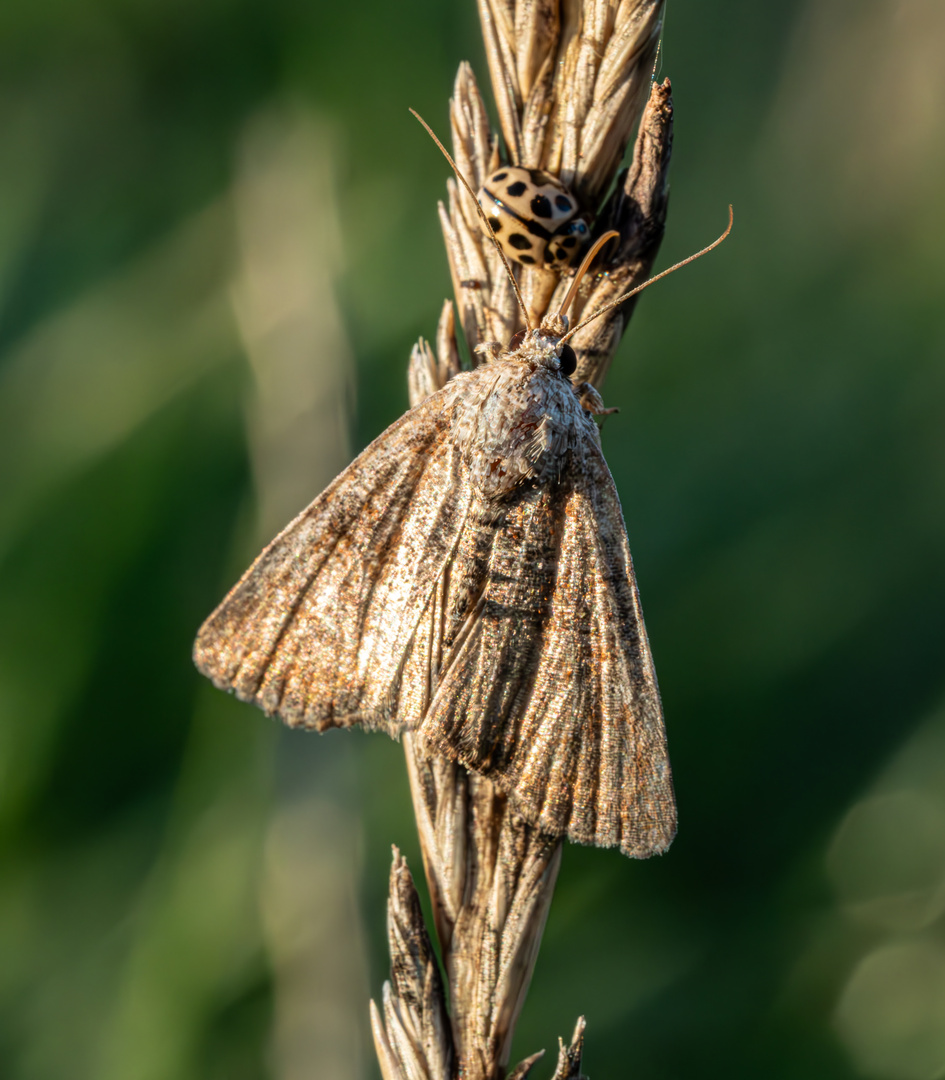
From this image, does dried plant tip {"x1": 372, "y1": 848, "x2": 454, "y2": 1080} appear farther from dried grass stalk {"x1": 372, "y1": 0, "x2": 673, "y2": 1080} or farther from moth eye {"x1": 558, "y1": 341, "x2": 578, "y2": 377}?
moth eye {"x1": 558, "y1": 341, "x2": 578, "y2": 377}

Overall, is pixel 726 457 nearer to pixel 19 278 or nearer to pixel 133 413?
pixel 133 413

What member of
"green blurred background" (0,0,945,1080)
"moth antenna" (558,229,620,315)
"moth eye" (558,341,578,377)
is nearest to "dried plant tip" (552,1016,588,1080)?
"green blurred background" (0,0,945,1080)

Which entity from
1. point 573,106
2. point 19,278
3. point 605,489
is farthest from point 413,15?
point 605,489

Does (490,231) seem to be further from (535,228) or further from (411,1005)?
(411,1005)

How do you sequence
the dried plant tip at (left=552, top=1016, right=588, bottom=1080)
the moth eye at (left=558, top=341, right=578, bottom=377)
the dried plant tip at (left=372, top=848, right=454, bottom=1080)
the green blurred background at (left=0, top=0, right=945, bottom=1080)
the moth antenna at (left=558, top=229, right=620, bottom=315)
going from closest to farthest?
the dried plant tip at (left=552, top=1016, right=588, bottom=1080) < the dried plant tip at (left=372, top=848, right=454, bottom=1080) < the moth antenna at (left=558, top=229, right=620, bottom=315) < the moth eye at (left=558, top=341, right=578, bottom=377) < the green blurred background at (left=0, top=0, right=945, bottom=1080)

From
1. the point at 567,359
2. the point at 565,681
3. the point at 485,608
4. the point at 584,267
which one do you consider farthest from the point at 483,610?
the point at 584,267

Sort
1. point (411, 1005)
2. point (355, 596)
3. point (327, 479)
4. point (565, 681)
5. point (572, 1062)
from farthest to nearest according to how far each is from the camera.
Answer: point (327, 479), point (355, 596), point (565, 681), point (411, 1005), point (572, 1062)
